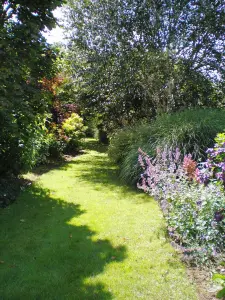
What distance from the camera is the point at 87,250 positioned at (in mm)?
3533

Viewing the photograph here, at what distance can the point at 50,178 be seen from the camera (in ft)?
25.5

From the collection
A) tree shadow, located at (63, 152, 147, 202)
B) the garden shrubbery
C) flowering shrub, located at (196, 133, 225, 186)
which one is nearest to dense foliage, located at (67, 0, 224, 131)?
the garden shrubbery

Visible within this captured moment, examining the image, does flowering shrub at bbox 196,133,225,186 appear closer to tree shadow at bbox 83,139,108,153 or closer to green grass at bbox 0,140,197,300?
green grass at bbox 0,140,197,300

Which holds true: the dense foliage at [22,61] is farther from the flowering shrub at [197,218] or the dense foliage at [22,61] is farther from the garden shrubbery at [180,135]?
the flowering shrub at [197,218]

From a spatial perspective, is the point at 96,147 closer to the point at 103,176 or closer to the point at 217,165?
the point at 103,176

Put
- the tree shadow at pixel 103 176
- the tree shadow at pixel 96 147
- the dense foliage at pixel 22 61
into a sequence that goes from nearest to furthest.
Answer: the dense foliage at pixel 22 61 < the tree shadow at pixel 103 176 < the tree shadow at pixel 96 147

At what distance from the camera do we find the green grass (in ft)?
8.84

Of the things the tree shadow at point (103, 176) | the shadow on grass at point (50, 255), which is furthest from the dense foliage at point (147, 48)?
the shadow on grass at point (50, 255)

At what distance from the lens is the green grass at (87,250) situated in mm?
2693

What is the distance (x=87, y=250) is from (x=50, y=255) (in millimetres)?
488

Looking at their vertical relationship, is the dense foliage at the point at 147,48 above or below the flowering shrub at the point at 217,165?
above

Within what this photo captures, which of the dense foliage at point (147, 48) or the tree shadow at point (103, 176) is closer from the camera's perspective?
the tree shadow at point (103, 176)

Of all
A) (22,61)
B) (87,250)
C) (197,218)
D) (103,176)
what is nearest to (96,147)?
(103,176)

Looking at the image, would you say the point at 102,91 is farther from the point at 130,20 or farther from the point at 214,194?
the point at 214,194
